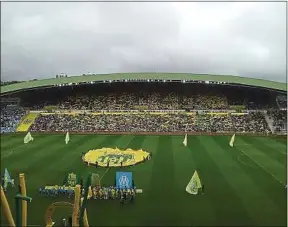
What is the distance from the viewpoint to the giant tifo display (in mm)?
18938

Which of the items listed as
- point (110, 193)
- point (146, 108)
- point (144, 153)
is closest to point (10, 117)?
point (146, 108)

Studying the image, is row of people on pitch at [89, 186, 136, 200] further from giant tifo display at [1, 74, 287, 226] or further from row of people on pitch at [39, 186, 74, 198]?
row of people on pitch at [39, 186, 74, 198]

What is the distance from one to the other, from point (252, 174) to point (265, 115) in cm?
3445

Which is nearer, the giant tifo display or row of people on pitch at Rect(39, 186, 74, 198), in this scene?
the giant tifo display

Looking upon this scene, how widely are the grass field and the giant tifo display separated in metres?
0.10

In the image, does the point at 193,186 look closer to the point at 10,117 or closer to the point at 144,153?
the point at 144,153

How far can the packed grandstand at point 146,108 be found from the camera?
186 feet

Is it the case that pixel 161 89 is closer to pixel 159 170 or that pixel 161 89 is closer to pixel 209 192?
pixel 159 170

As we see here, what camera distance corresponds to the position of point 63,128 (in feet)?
187

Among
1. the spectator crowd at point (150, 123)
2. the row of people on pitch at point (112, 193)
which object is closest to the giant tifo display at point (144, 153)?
the row of people on pitch at point (112, 193)

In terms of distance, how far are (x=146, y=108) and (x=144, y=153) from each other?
29.7 metres

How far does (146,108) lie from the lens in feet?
211

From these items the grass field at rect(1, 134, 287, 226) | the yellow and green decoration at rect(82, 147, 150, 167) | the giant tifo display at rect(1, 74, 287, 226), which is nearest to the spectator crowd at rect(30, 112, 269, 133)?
the giant tifo display at rect(1, 74, 287, 226)

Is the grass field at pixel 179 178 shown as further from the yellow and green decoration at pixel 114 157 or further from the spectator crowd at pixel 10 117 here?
the spectator crowd at pixel 10 117
